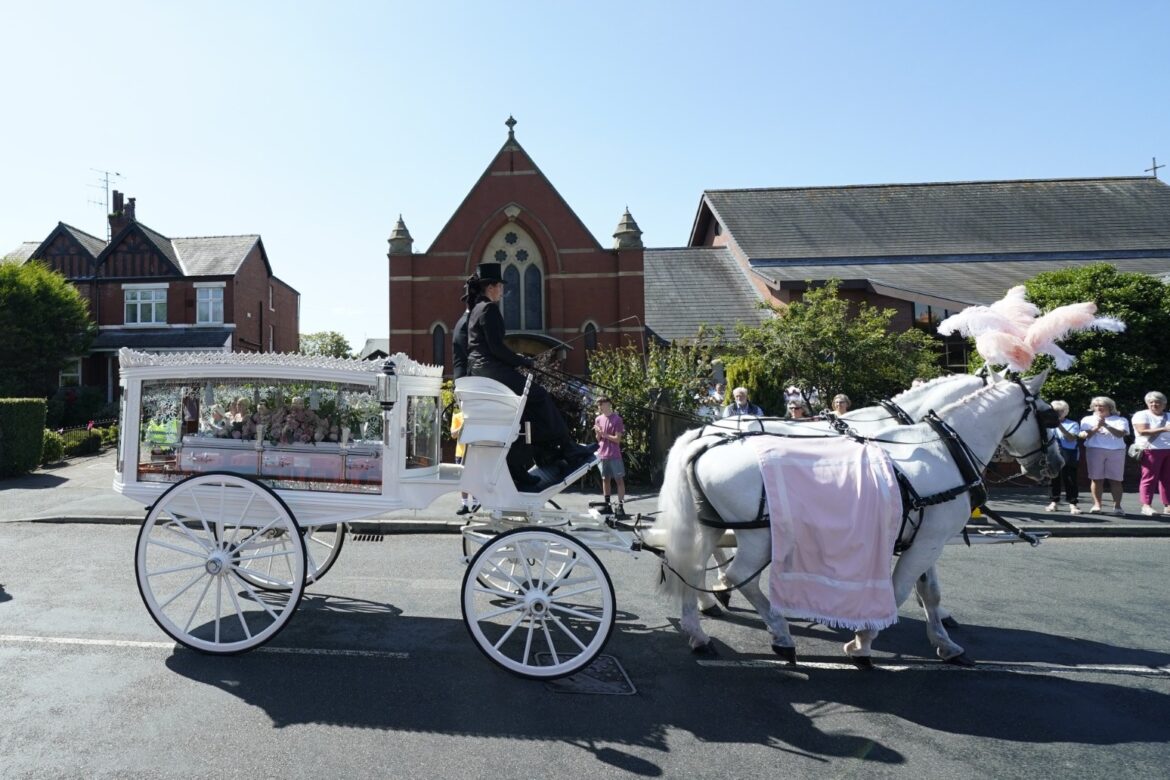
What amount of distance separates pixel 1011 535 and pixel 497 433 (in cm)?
378

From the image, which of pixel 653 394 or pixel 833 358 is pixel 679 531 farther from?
pixel 833 358

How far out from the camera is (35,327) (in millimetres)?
23031

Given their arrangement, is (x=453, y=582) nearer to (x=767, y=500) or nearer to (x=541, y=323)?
(x=767, y=500)

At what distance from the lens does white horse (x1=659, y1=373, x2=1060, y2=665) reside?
439 centimetres

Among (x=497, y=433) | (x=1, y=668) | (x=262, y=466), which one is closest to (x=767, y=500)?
(x=497, y=433)

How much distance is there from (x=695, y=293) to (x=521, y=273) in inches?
244

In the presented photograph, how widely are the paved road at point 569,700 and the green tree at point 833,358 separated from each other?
7.12 meters

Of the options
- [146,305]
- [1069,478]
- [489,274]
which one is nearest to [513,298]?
[146,305]

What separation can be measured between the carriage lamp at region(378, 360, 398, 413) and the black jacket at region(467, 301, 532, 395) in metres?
0.55

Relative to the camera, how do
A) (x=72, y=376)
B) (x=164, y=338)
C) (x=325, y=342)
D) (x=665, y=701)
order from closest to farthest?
(x=665, y=701)
(x=72, y=376)
(x=164, y=338)
(x=325, y=342)

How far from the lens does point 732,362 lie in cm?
1380

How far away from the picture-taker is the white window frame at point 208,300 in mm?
28859

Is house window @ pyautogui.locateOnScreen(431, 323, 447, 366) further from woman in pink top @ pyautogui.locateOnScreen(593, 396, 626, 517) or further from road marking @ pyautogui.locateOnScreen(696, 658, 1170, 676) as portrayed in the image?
road marking @ pyautogui.locateOnScreen(696, 658, 1170, 676)

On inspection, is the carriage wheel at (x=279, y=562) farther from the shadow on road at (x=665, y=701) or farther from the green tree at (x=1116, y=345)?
the green tree at (x=1116, y=345)
